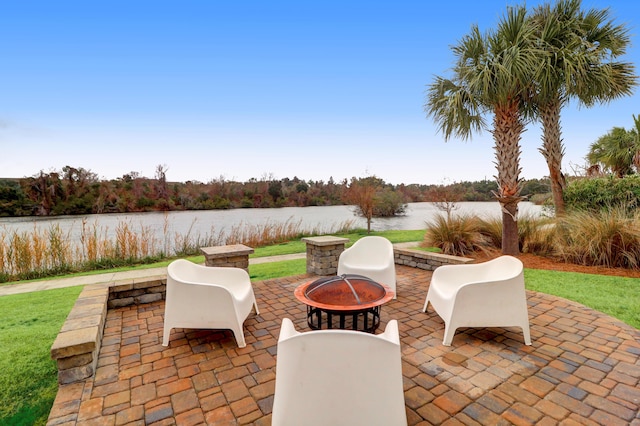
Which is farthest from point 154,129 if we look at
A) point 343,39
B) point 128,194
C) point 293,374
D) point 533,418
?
point 533,418

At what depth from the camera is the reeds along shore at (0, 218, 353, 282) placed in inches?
249

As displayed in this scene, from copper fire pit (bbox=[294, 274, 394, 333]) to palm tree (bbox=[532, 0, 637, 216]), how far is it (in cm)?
570

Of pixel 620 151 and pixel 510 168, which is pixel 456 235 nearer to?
pixel 510 168

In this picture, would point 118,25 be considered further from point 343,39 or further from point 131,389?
point 131,389

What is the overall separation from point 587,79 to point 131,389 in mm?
8395

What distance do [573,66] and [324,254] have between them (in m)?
5.89

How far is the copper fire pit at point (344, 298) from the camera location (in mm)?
2537

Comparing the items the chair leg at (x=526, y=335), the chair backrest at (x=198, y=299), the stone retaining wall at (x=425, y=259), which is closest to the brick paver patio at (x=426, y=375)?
the chair leg at (x=526, y=335)

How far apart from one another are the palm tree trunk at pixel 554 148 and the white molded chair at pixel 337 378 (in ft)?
26.7

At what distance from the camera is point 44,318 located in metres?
3.60

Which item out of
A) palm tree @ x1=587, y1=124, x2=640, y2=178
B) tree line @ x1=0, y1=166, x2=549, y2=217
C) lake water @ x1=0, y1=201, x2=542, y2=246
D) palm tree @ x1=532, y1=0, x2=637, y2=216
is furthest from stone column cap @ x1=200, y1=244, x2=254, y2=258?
palm tree @ x1=587, y1=124, x2=640, y2=178

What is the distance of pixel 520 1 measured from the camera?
229 inches

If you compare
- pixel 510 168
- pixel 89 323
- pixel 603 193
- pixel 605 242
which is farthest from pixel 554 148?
pixel 89 323

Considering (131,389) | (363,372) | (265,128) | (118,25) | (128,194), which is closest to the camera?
(363,372)
